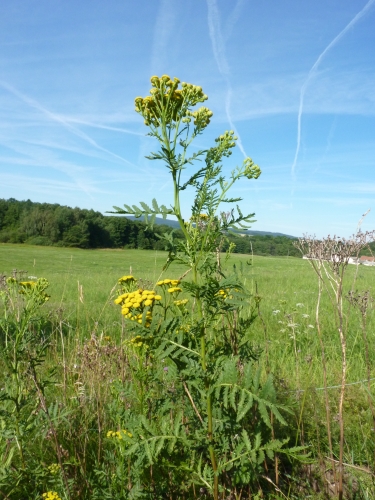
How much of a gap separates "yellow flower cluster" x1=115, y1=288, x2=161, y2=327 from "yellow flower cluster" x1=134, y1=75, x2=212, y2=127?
83cm

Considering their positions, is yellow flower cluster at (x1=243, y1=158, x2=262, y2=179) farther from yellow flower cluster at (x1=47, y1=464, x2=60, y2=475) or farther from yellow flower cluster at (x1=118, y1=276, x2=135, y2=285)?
yellow flower cluster at (x1=47, y1=464, x2=60, y2=475)

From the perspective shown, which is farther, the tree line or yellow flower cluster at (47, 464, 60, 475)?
the tree line

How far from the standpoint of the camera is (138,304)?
1831mm

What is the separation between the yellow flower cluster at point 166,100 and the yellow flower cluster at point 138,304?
2.73ft

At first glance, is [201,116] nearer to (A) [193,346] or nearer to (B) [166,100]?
(B) [166,100]

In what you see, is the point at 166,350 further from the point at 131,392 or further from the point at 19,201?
the point at 19,201

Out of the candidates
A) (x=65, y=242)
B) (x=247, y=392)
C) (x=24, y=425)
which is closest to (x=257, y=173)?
(x=247, y=392)

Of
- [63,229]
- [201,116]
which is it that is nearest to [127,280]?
[201,116]

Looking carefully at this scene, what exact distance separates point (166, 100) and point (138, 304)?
0.99 metres

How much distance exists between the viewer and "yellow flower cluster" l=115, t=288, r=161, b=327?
183 centimetres

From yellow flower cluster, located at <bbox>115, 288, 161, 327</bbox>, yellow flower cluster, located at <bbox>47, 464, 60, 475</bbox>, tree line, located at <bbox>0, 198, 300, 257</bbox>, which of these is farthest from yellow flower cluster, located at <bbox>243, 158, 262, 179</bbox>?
tree line, located at <bbox>0, 198, 300, 257</bbox>

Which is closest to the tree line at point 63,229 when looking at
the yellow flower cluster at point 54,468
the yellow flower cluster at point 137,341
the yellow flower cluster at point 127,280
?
the yellow flower cluster at point 127,280

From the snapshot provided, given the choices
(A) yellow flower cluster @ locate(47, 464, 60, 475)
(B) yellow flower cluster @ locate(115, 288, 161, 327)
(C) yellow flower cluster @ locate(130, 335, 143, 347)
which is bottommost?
(A) yellow flower cluster @ locate(47, 464, 60, 475)

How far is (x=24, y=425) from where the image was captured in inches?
77.7
